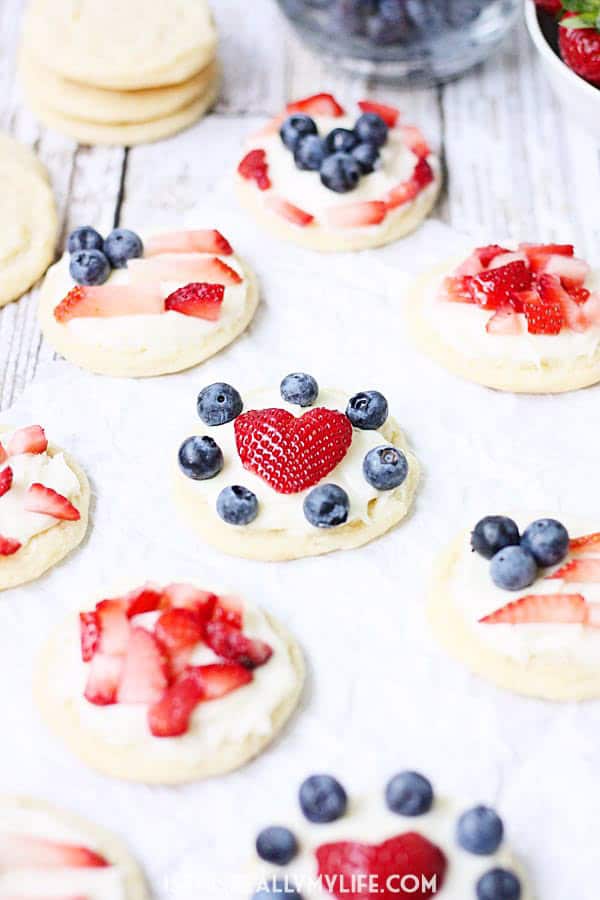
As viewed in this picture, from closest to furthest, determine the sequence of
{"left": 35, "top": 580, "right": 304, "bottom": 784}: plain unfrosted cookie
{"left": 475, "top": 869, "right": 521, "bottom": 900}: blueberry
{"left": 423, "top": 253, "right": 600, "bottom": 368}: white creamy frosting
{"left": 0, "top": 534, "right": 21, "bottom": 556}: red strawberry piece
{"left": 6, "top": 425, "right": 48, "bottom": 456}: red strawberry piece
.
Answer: {"left": 475, "top": 869, "right": 521, "bottom": 900}: blueberry
{"left": 35, "top": 580, "right": 304, "bottom": 784}: plain unfrosted cookie
{"left": 0, "top": 534, "right": 21, "bottom": 556}: red strawberry piece
{"left": 6, "top": 425, "right": 48, "bottom": 456}: red strawberry piece
{"left": 423, "top": 253, "right": 600, "bottom": 368}: white creamy frosting

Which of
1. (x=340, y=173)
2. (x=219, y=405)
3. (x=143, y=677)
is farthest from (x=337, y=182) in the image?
(x=143, y=677)

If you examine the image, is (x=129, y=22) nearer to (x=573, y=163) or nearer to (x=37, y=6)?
(x=37, y=6)

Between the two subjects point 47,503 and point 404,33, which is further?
point 404,33

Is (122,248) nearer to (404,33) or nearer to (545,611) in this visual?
(404,33)

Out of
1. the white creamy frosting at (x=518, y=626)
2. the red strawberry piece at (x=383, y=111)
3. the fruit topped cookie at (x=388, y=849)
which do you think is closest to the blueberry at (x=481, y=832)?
the fruit topped cookie at (x=388, y=849)

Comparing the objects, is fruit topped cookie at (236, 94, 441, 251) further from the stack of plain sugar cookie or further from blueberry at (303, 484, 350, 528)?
blueberry at (303, 484, 350, 528)

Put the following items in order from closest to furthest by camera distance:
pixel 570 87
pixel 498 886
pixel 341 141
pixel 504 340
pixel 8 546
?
pixel 498 886 < pixel 8 546 < pixel 504 340 < pixel 570 87 < pixel 341 141

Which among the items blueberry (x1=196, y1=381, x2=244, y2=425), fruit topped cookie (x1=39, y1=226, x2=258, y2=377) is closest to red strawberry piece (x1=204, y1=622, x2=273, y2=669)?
blueberry (x1=196, y1=381, x2=244, y2=425)
